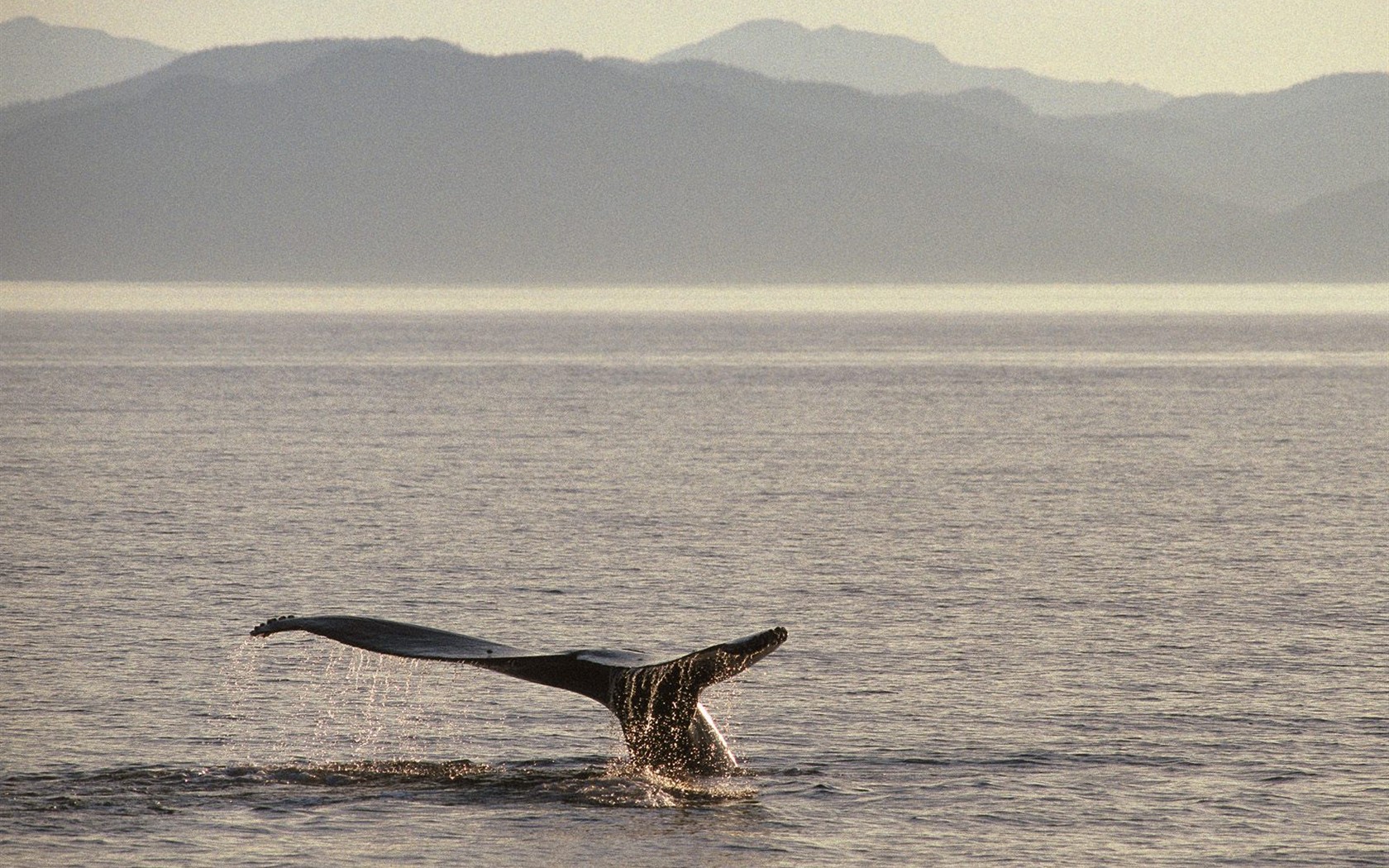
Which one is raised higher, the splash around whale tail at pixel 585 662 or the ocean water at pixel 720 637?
the splash around whale tail at pixel 585 662

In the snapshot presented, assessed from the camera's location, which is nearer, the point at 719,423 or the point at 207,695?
the point at 207,695

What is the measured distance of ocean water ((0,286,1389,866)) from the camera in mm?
17062

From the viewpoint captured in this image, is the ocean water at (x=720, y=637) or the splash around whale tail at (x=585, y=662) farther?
the ocean water at (x=720, y=637)

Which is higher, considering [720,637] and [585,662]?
[585,662]

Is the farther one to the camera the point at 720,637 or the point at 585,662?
the point at 720,637

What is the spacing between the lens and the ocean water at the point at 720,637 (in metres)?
17.1

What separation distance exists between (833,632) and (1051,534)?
1240 centimetres

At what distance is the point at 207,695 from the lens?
863 inches

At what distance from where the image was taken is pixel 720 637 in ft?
84.4

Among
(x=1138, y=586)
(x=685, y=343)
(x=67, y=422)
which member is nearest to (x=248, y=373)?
(x=67, y=422)

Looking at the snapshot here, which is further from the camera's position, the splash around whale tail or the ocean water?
the ocean water

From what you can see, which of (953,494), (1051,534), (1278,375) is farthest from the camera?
(1278,375)

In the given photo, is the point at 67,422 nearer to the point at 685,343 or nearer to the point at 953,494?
the point at 953,494

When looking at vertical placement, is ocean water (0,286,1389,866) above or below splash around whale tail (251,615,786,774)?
below
